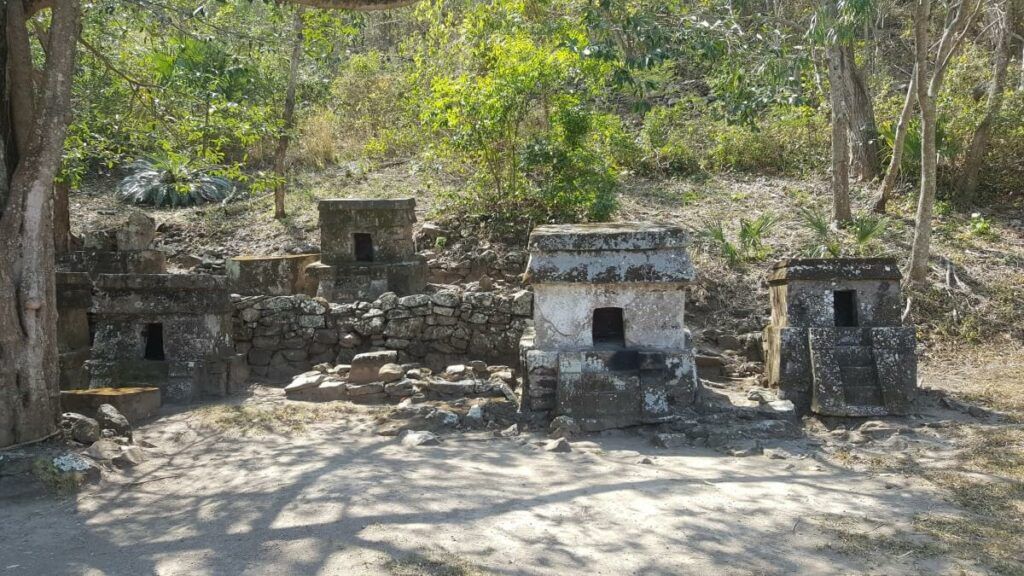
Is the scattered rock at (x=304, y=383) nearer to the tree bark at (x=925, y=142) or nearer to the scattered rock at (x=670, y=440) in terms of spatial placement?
the scattered rock at (x=670, y=440)

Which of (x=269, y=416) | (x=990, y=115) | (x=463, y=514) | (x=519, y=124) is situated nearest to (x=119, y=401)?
(x=269, y=416)

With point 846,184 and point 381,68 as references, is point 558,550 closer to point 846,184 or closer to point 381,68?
point 846,184

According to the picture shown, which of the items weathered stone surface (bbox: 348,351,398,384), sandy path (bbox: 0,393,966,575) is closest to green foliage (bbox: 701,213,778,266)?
weathered stone surface (bbox: 348,351,398,384)

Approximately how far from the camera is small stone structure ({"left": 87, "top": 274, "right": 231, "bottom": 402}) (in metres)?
7.38

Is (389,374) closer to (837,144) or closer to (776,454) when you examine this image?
(776,454)

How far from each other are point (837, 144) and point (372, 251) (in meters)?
6.11

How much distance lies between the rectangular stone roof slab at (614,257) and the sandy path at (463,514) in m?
1.30

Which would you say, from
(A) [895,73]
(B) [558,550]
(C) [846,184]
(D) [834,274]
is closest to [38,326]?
(B) [558,550]

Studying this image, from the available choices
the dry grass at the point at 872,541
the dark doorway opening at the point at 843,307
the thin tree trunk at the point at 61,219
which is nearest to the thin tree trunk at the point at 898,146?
the dark doorway opening at the point at 843,307

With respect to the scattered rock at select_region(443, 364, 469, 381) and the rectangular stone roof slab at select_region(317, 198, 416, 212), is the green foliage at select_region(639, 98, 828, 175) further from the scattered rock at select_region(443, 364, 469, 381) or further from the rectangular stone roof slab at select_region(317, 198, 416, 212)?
the scattered rock at select_region(443, 364, 469, 381)

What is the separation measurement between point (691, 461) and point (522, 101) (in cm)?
683

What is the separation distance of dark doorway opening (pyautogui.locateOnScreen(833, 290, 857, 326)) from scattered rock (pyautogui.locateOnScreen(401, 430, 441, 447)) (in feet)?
11.5

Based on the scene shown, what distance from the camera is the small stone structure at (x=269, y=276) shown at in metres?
10.1

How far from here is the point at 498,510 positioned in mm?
4176
